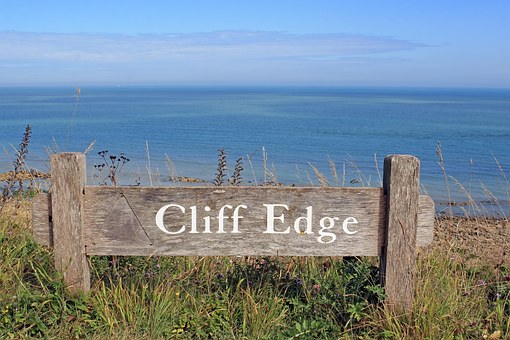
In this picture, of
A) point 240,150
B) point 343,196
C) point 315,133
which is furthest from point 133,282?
point 315,133

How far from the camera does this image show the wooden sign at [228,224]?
3611mm

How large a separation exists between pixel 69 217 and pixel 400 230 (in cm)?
207

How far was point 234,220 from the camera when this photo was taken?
3654 mm

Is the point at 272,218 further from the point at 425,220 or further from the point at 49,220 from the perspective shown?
the point at 49,220

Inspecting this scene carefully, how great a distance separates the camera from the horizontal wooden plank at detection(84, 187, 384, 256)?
143 inches

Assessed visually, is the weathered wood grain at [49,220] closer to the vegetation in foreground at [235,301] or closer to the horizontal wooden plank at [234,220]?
the horizontal wooden plank at [234,220]

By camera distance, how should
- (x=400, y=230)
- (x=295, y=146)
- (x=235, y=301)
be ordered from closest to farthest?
(x=400, y=230) < (x=235, y=301) < (x=295, y=146)

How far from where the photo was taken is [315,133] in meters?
38.2

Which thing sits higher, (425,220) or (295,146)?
(425,220)

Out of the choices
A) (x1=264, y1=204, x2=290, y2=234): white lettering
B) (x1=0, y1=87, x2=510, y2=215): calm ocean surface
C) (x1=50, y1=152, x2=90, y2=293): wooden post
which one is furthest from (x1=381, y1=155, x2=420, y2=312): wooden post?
(x1=0, y1=87, x2=510, y2=215): calm ocean surface

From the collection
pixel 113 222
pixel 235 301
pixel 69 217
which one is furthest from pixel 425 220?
pixel 69 217

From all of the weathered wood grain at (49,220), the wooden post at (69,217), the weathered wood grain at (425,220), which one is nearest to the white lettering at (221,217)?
the weathered wood grain at (49,220)

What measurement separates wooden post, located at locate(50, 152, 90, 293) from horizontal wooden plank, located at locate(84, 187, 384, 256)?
7 centimetres

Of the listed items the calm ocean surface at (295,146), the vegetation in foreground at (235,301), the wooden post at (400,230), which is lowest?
the calm ocean surface at (295,146)
